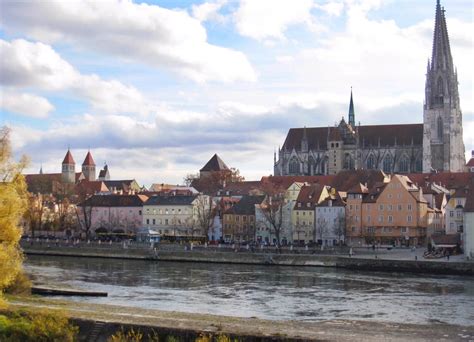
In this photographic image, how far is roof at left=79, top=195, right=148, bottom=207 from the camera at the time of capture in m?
125

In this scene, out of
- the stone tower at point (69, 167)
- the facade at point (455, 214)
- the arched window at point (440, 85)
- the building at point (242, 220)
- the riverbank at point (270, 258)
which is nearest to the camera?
the riverbank at point (270, 258)

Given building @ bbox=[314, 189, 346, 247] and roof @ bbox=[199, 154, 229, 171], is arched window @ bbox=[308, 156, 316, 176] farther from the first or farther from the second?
building @ bbox=[314, 189, 346, 247]

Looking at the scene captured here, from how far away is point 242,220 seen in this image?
110875mm

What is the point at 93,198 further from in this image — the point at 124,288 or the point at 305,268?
the point at 124,288

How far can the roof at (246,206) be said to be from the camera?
365ft

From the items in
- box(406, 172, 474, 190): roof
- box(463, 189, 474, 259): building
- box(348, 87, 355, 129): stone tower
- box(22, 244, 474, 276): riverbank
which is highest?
box(348, 87, 355, 129): stone tower

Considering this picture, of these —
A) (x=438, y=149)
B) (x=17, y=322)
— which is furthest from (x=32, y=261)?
(x=438, y=149)

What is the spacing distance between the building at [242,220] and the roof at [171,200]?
8275mm

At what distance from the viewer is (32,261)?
8175 centimetres

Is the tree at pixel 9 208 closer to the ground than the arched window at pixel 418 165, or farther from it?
closer to the ground

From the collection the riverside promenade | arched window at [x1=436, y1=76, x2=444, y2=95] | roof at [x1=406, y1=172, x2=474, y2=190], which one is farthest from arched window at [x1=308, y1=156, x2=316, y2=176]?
the riverside promenade

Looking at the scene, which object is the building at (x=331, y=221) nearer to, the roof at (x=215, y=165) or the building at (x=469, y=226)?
the building at (x=469, y=226)

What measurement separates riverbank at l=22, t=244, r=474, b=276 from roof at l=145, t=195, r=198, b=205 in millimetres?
25410

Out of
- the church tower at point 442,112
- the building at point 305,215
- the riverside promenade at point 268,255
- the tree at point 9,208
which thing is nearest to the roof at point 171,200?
the building at point 305,215
